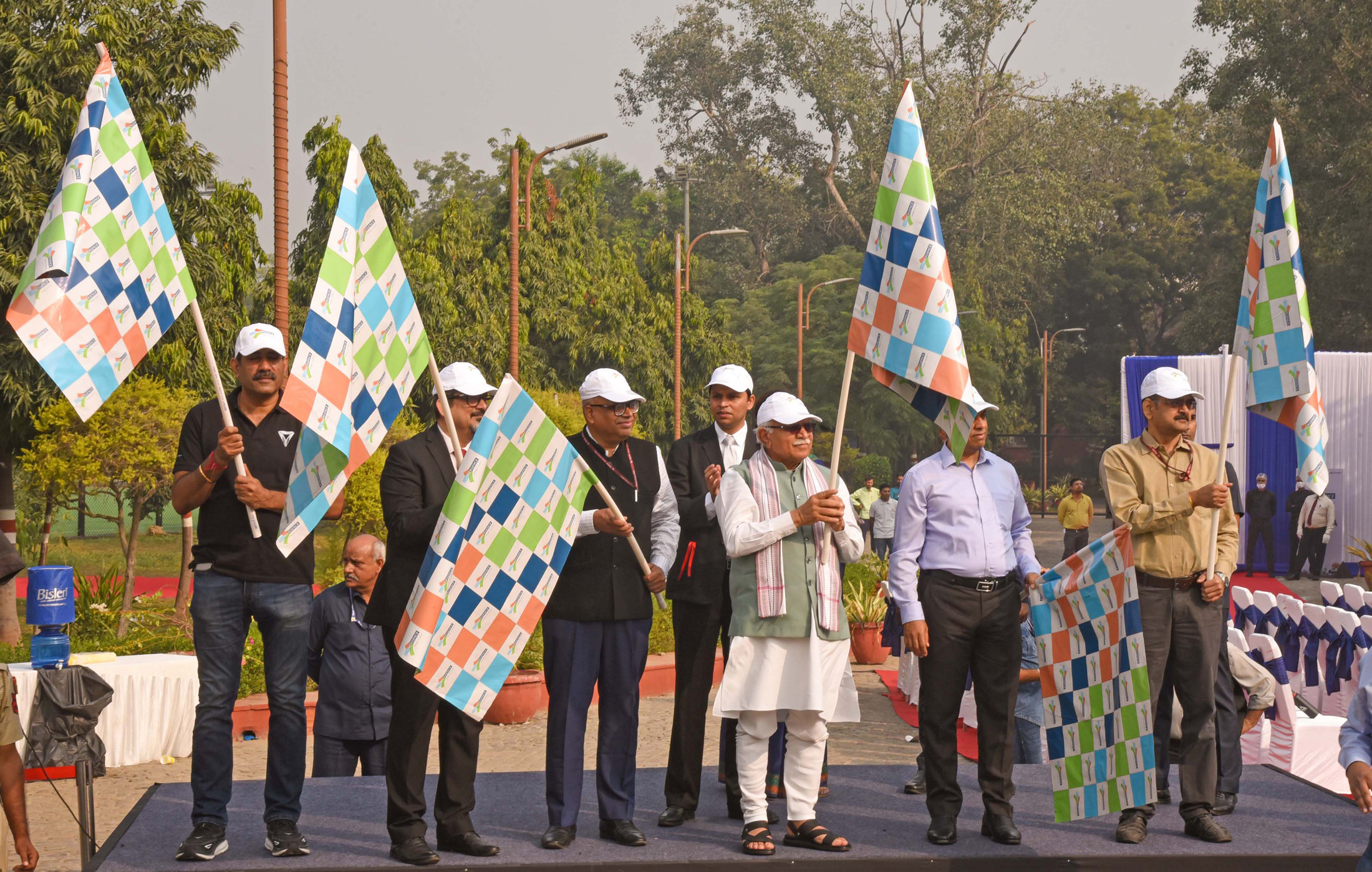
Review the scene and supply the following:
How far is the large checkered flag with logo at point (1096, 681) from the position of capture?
19.5ft

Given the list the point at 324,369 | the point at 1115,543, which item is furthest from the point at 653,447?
the point at 1115,543

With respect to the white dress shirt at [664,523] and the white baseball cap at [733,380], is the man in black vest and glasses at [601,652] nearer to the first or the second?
the white dress shirt at [664,523]

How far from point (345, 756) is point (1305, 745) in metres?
5.21

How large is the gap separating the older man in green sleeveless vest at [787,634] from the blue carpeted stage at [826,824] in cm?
26

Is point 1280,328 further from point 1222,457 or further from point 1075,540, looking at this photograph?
point 1075,540

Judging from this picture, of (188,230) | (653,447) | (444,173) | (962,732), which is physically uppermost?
(444,173)

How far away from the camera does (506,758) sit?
1012 cm

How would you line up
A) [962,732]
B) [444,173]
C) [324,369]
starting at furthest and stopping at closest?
1. [444,173]
2. [962,732]
3. [324,369]

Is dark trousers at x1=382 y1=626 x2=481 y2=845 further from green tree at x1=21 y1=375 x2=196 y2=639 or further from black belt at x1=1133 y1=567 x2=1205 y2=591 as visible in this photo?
green tree at x1=21 y1=375 x2=196 y2=639

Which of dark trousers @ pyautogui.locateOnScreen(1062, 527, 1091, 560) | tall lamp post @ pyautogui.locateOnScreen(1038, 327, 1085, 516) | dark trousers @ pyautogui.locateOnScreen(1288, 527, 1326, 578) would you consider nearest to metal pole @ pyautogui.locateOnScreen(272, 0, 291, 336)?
dark trousers @ pyautogui.locateOnScreen(1062, 527, 1091, 560)

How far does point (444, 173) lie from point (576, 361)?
50355 millimetres

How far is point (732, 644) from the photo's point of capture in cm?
589

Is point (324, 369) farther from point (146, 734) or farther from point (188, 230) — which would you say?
point (188, 230)

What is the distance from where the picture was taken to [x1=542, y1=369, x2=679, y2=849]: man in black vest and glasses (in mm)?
5930
